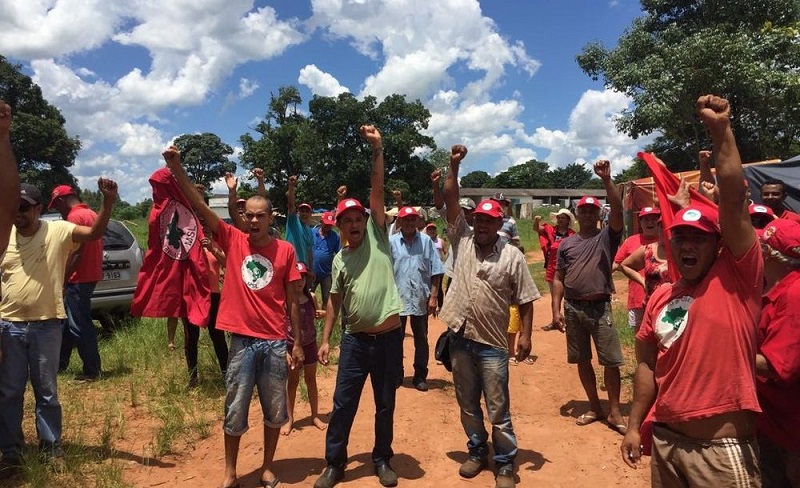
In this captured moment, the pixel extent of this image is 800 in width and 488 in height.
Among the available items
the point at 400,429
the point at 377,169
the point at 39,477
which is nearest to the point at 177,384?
the point at 39,477

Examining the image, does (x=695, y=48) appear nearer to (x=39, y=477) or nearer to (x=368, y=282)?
(x=368, y=282)

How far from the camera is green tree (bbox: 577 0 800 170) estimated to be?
15.4 metres

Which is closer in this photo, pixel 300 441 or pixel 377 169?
pixel 377 169

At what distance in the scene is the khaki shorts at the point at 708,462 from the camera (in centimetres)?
210

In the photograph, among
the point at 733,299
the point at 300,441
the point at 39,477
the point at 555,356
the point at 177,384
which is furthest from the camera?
the point at 555,356

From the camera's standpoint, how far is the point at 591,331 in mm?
4758

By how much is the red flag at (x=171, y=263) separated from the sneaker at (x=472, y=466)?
287 cm

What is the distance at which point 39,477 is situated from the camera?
3.56 meters

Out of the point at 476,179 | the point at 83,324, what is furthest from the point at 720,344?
the point at 476,179

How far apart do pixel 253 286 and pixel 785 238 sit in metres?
2.92

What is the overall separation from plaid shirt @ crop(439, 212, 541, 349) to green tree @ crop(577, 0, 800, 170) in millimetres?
14780

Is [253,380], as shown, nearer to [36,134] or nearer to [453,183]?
[453,183]

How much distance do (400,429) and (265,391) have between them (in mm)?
1648

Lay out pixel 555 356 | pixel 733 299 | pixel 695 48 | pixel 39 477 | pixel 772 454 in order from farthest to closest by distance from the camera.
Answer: pixel 695 48
pixel 555 356
pixel 39 477
pixel 772 454
pixel 733 299
